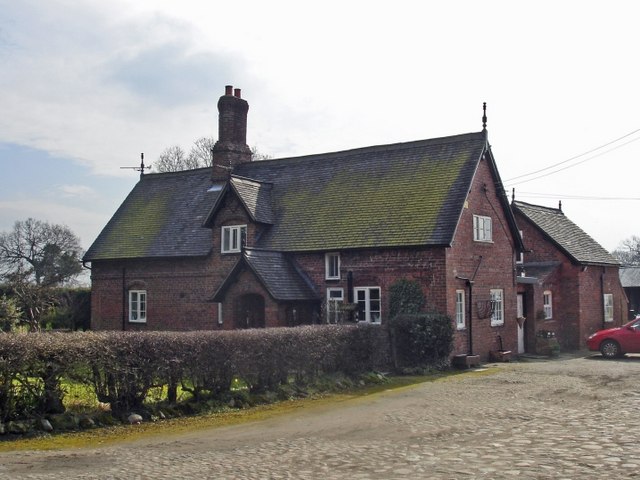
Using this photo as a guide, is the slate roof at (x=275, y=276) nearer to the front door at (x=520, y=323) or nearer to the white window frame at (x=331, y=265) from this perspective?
the white window frame at (x=331, y=265)

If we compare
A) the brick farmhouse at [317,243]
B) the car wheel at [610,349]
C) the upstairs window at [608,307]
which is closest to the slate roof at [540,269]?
the brick farmhouse at [317,243]

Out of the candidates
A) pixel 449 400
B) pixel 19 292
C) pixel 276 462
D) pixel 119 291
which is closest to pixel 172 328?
pixel 119 291

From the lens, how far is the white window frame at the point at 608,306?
35.7 meters

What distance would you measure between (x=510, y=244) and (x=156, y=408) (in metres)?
19.3

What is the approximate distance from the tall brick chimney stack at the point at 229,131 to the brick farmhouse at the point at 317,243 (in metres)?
0.05

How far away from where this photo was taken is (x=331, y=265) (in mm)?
26859

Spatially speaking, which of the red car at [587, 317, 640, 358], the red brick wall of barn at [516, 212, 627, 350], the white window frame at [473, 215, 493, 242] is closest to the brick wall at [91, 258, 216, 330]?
the white window frame at [473, 215, 493, 242]

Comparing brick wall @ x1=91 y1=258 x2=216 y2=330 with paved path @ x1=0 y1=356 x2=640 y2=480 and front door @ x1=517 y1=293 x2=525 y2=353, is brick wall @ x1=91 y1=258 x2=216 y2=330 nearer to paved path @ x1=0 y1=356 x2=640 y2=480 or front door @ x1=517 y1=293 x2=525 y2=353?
front door @ x1=517 y1=293 x2=525 y2=353

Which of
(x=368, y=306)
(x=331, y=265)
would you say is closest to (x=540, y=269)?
(x=368, y=306)

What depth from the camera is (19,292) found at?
32.6 m

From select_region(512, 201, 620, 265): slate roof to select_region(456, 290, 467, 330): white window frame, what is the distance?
32.2 feet

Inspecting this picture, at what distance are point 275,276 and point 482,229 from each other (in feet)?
27.8

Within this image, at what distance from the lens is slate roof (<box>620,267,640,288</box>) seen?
158 ft

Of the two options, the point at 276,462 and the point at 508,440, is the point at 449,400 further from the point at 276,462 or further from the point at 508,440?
the point at 276,462
